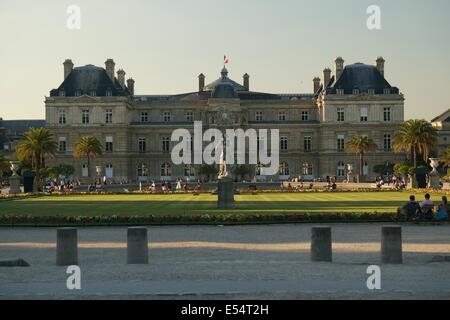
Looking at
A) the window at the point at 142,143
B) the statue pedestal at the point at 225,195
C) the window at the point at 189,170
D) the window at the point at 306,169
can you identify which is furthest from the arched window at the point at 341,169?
the statue pedestal at the point at 225,195

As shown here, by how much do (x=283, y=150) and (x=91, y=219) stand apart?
84.3m

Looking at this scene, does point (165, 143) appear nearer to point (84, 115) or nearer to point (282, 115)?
point (84, 115)

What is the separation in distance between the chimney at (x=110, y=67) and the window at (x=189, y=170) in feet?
58.2

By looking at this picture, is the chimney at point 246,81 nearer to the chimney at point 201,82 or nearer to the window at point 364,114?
the chimney at point 201,82

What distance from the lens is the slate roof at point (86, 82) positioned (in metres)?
116

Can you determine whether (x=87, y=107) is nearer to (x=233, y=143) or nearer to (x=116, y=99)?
(x=116, y=99)

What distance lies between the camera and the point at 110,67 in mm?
117375

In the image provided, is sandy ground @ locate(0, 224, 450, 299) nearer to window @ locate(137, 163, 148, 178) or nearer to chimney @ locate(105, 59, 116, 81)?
window @ locate(137, 163, 148, 178)

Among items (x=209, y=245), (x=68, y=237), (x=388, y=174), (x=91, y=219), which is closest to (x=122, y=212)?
(x=91, y=219)

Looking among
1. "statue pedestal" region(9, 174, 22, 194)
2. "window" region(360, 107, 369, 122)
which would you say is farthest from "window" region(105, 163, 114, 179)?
"statue pedestal" region(9, 174, 22, 194)

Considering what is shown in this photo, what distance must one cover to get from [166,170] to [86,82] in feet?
59.2

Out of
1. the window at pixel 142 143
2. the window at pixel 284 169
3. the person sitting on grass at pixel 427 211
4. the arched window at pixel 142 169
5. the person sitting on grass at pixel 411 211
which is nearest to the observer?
the person sitting on grass at pixel 427 211

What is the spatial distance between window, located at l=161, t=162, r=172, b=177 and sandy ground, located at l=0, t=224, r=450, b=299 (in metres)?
86.2

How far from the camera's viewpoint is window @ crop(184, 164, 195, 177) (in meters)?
117
